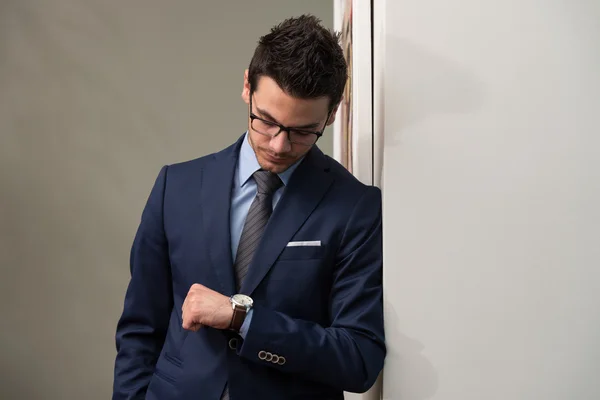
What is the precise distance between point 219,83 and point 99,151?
0.77 m

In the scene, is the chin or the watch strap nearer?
the watch strap

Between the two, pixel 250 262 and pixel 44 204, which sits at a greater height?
pixel 250 262

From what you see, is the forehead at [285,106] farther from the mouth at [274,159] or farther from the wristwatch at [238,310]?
the wristwatch at [238,310]

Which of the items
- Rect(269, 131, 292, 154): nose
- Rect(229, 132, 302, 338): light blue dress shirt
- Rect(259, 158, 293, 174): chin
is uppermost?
Rect(269, 131, 292, 154): nose

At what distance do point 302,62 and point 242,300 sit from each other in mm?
520

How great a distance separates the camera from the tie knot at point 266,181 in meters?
1.80

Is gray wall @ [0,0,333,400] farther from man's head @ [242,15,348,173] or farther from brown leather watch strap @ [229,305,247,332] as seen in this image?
brown leather watch strap @ [229,305,247,332]

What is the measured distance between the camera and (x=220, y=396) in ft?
5.64

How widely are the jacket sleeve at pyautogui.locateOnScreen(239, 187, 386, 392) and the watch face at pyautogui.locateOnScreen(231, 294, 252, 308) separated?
0.02 meters

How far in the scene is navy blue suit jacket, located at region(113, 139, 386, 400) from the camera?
1.67 meters

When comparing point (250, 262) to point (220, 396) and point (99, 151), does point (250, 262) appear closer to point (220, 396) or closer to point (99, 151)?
point (220, 396)

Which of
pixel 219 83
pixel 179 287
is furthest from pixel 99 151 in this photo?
pixel 179 287

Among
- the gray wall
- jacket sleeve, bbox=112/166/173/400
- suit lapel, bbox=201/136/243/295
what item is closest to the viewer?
suit lapel, bbox=201/136/243/295

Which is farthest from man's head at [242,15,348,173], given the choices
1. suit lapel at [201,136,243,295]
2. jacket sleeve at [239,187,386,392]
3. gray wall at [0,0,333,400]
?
gray wall at [0,0,333,400]
